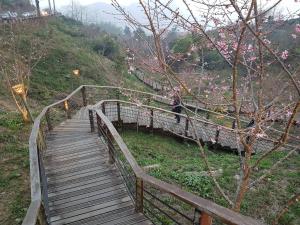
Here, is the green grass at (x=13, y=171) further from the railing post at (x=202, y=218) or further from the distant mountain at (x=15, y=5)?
the distant mountain at (x=15, y=5)

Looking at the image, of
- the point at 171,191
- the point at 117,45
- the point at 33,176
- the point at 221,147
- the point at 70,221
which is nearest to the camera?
the point at 171,191

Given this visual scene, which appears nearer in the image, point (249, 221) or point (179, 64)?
point (249, 221)

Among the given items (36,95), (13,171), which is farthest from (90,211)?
(36,95)

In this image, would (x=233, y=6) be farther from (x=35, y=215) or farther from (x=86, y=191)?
(x=86, y=191)

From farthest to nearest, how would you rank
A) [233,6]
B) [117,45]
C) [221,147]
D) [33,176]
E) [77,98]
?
[117,45] → [77,98] → [221,147] → [33,176] → [233,6]

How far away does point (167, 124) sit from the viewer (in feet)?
44.2

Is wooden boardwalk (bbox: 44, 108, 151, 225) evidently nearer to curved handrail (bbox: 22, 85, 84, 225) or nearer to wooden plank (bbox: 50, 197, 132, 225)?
wooden plank (bbox: 50, 197, 132, 225)

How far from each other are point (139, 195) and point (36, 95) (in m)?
→ 17.9

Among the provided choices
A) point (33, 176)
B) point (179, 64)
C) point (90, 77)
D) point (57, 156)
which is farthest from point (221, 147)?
point (179, 64)

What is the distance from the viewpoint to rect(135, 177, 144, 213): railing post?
4912mm

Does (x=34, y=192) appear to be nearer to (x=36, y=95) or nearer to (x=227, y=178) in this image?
(x=227, y=178)

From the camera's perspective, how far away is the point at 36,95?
21109 mm

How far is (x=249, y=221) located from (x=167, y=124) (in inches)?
419

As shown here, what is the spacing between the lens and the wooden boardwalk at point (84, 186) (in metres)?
5.31
